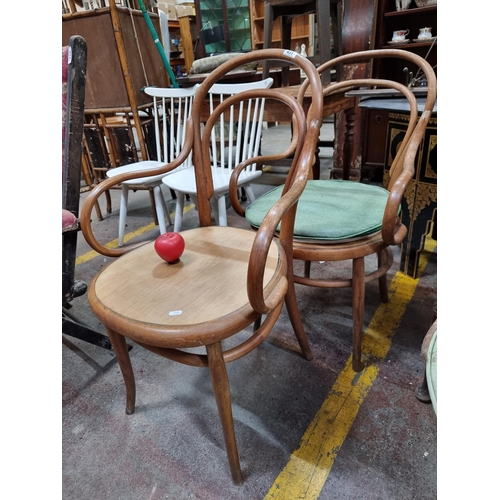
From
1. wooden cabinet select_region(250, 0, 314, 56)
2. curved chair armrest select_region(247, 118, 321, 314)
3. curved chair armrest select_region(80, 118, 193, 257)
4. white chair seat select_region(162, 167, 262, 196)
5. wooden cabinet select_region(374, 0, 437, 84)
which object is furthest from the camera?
wooden cabinet select_region(250, 0, 314, 56)

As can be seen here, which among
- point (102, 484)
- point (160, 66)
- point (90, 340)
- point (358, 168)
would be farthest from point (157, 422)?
point (160, 66)

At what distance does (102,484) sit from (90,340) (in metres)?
0.51

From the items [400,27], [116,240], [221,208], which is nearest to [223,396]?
[221,208]

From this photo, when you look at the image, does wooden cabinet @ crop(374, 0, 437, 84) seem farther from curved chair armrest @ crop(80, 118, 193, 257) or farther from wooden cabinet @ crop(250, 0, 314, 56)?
wooden cabinet @ crop(250, 0, 314, 56)

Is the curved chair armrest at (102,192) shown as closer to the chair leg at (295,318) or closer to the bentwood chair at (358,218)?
the bentwood chair at (358,218)

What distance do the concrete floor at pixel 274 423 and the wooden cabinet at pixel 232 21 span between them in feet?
13.1

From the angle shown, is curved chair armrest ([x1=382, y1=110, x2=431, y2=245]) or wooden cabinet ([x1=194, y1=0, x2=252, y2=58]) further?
wooden cabinet ([x1=194, y1=0, x2=252, y2=58])

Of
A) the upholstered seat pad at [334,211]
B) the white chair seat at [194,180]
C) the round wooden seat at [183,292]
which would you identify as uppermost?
the upholstered seat pad at [334,211]

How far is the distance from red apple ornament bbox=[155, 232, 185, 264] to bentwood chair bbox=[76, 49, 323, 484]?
0.03 metres

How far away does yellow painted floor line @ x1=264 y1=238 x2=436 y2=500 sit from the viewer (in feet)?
2.92

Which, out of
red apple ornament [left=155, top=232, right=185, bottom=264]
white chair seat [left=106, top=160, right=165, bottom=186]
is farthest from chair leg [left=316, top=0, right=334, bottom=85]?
red apple ornament [left=155, top=232, right=185, bottom=264]

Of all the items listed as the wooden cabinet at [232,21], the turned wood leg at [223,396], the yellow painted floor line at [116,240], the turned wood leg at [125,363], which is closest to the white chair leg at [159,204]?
the yellow painted floor line at [116,240]

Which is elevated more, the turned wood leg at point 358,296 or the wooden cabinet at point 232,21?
the wooden cabinet at point 232,21

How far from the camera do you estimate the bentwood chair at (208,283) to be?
0.69 m
